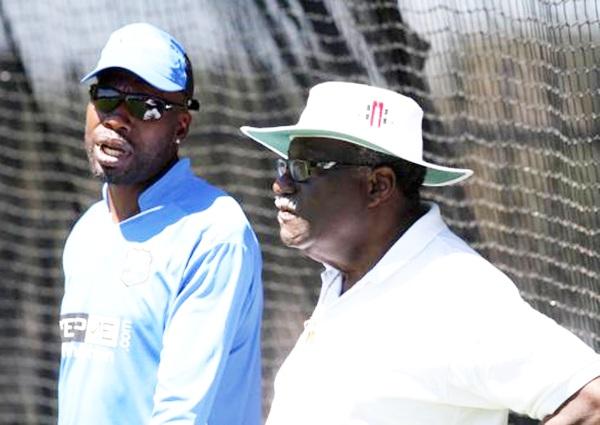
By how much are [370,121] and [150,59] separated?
0.87m

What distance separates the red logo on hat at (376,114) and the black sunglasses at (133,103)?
85 centimetres

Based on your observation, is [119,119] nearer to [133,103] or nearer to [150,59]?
[133,103]

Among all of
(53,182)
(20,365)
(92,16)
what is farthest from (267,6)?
(20,365)

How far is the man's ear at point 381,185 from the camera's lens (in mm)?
3025

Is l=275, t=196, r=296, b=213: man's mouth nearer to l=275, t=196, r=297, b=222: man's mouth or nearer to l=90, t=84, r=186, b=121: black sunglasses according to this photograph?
l=275, t=196, r=297, b=222: man's mouth

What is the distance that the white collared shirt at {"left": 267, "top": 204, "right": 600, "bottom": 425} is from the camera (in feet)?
8.71

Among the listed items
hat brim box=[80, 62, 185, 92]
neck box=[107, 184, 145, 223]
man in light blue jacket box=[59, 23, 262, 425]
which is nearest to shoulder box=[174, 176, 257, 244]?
man in light blue jacket box=[59, 23, 262, 425]

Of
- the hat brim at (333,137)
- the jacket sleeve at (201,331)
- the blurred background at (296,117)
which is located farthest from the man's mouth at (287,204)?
the blurred background at (296,117)

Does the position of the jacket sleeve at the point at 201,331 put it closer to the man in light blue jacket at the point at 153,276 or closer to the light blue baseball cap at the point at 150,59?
the man in light blue jacket at the point at 153,276

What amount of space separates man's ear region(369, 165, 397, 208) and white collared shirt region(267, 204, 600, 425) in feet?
0.30

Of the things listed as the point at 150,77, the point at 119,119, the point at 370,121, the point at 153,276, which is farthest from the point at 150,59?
the point at 370,121

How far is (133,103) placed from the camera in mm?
3742

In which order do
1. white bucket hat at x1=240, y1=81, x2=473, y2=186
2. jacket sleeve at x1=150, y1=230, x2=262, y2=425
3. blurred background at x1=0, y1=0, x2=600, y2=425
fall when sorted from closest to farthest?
white bucket hat at x1=240, y1=81, x2=473, y2=186 → jacket sleeve at x1=150, y1=230, x2=262, y2=425 → blurred background at x1=0, y1=0, x2=600, y2=425

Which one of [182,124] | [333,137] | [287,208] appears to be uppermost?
[333,137]
